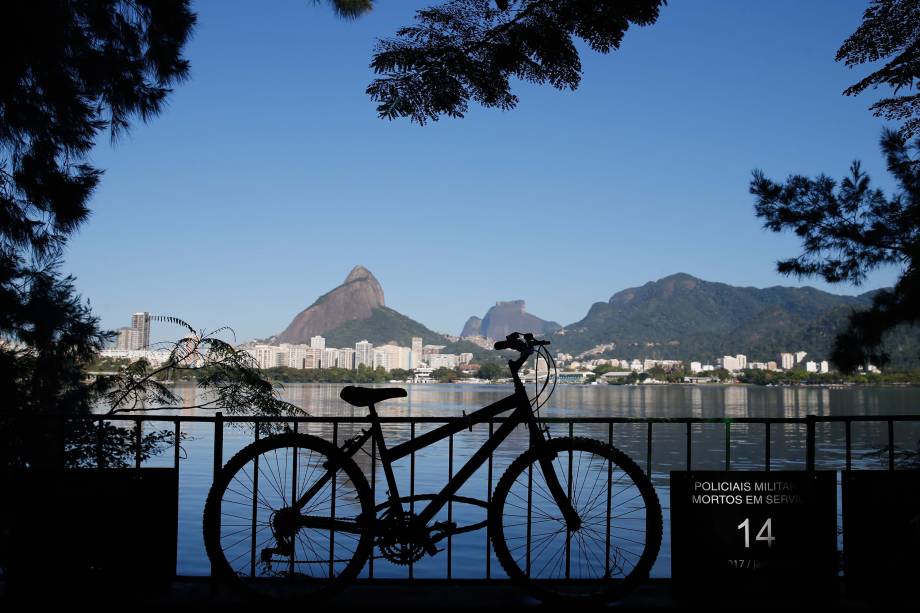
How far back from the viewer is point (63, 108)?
5.54 meters

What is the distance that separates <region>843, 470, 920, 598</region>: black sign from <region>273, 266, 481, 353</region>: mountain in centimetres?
12161

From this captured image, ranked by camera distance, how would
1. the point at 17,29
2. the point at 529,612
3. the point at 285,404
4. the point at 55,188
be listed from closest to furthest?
the point at 529,612, the point at 17,29, the point at 55,188, the point at 285,404

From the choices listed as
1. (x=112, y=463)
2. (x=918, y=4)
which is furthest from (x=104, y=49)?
(x=918, y=4)

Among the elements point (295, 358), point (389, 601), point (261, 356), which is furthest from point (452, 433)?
point (295, 358)

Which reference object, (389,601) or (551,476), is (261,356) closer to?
(389,601)

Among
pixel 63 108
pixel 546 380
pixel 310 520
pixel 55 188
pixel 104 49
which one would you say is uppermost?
pixel 104 49

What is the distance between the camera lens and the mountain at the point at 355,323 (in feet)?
460

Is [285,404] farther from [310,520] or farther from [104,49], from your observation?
[310,520]

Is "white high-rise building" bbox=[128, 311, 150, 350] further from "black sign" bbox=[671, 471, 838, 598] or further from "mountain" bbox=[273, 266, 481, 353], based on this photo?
"mountain" bbox=[273, 266, 481, 353]

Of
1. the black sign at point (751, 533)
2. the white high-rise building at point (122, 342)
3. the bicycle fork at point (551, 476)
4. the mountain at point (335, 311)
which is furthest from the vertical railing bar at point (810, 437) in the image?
the mountain at point (335, 311)

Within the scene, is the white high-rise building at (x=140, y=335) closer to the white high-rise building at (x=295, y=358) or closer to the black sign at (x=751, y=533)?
the black sign at (x=751, y=533)

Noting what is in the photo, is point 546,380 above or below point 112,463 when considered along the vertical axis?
above

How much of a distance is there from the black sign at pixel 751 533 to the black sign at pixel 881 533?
0.29 ft

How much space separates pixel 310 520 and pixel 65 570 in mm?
1015
